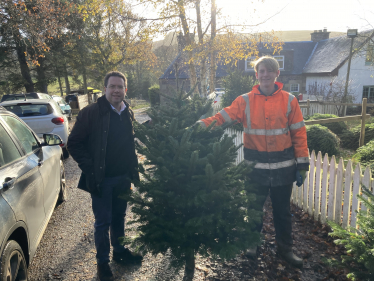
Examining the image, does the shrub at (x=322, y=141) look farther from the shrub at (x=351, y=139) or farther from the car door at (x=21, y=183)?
the car door at (x=21, y=183)

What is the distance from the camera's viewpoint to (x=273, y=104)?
313 cm

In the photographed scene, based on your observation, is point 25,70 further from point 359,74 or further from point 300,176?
point 359,74

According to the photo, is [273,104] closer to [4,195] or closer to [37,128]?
[4,195]

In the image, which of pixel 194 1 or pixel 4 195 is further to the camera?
pixel 194 1

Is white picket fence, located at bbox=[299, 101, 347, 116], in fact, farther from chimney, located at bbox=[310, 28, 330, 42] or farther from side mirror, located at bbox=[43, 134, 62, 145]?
chimney, located at bbox=[310, 28, 330, 42]

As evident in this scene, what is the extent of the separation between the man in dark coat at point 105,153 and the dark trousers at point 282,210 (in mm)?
1523

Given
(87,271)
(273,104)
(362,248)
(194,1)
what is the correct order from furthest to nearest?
(194,1) → (87,271) → (273,104) → (362,248)

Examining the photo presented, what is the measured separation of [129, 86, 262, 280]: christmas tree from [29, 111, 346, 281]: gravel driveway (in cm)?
40

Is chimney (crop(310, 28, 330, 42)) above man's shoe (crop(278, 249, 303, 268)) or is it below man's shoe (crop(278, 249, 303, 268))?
above

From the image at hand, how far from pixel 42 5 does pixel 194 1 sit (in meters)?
6.17

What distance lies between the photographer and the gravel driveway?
10.4 ft

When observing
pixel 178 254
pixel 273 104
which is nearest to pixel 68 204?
pixel 178 254

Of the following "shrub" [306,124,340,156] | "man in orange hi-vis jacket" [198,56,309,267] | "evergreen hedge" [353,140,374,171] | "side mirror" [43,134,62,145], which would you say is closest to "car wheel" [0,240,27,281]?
"side mirror" [43,134,62,145]

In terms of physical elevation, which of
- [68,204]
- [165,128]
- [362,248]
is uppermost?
[165,128]
